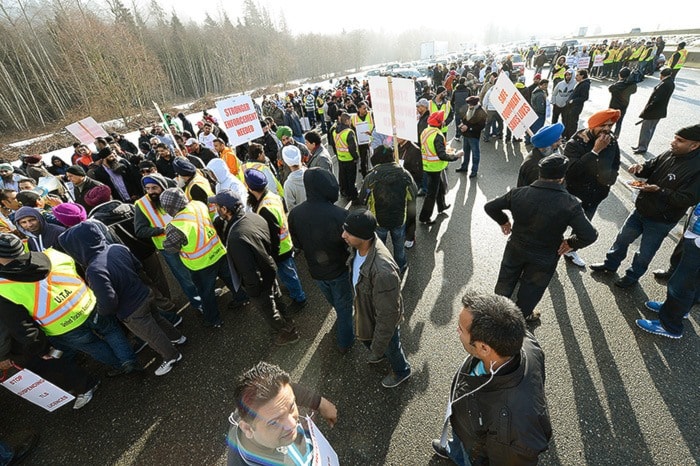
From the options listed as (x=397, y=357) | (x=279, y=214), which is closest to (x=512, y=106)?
(x=279, y=214)

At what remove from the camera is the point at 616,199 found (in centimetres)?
552

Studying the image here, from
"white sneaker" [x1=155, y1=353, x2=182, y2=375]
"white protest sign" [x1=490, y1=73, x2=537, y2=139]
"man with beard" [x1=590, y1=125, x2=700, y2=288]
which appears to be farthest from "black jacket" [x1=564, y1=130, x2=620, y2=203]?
"white sneaker" [x1=155, y1=353, x2=182, y2=375]

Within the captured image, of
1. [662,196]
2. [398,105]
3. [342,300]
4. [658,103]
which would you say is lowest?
[342,300]

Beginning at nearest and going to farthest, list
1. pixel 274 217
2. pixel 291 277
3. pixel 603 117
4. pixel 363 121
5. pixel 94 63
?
pixel 274 217
pixel 603 117
pixel 291 277
pixel 363 121
pixel 94 63

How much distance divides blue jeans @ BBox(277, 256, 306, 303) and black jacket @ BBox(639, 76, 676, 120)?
7954 millimetres

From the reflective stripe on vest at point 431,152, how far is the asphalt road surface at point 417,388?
5.91 ft

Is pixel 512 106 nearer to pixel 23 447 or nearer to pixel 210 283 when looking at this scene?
pixel 210 283

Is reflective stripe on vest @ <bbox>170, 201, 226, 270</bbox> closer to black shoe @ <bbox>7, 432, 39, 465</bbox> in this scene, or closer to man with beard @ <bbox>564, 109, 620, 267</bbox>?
black shoe @ <bbox>7, 432, 39, 465</bbox>

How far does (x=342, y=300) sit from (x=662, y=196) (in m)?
3.44

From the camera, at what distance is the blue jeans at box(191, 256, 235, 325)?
139 inches

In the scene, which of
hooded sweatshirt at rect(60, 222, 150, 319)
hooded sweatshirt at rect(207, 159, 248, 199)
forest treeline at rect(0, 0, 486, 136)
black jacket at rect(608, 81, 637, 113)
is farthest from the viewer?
forest treeline at rect(0, 0, 486, 136)

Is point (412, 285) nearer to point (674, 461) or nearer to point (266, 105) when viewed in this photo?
point (674, 461)

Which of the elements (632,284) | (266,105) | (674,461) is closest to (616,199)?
(632,284)

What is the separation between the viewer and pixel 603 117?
11.7ft
